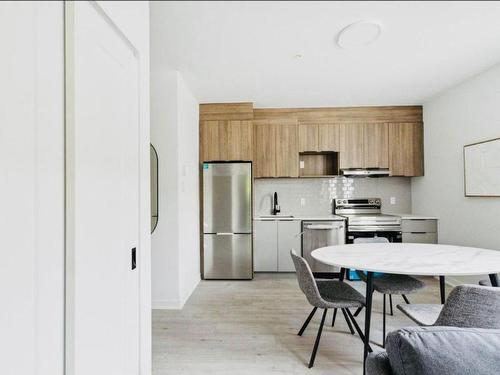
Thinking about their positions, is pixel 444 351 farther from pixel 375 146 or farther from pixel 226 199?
pixel 375 146

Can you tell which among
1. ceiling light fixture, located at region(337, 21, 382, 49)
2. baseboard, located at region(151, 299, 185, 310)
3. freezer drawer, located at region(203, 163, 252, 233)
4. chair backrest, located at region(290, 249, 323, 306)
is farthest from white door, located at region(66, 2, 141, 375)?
freezer drawer, located at region(203, 163, 252, 233)

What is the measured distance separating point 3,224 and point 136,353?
1.98 feet

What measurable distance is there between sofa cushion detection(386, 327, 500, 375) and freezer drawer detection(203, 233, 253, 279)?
2.79 m

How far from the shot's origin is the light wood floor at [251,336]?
1.80m

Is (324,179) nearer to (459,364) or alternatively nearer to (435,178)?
(435,178)

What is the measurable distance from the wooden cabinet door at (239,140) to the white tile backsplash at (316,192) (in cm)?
68

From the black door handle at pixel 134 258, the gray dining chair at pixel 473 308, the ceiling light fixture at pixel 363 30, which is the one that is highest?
the ceiling light fixture at pixel 363 30

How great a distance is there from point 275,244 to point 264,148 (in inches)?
54.1

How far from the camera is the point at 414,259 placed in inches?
71.4

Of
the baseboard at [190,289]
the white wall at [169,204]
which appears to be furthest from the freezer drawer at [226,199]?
the white wall at [169,204]

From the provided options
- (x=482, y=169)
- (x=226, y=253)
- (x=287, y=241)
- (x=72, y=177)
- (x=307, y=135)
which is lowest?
(x=226, y=253)

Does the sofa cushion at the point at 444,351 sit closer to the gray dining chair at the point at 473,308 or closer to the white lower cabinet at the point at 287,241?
the gray dining chair at the point at 473,308

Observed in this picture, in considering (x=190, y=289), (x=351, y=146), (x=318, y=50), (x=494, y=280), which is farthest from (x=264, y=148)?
(x=494, y=280)

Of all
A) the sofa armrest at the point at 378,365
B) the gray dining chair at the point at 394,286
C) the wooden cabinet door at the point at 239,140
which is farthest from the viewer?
the wooden cabinet door at the point at 239,140
